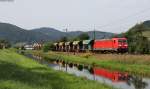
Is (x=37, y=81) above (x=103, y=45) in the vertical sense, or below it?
below

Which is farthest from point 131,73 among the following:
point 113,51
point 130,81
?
point 113,51

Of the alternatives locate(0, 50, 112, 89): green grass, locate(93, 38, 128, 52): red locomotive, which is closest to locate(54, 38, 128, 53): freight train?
locate(93, 38, 128, 52): red locomotive

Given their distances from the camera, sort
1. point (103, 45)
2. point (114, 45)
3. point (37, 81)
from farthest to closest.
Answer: point (103, 45), point (114, 45), point (37, 81)

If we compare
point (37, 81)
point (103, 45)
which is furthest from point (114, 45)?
point (37, 81)

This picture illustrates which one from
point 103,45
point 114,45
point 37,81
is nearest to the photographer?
point 37,81

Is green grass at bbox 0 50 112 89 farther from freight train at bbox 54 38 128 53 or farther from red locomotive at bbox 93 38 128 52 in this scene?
freight train at bbox 54 38 128 53

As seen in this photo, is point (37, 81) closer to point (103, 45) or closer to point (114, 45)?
point (114, 45)

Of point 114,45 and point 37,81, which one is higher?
point 114,45

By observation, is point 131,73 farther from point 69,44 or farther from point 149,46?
point 69,44

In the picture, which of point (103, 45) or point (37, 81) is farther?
point (103, 45)

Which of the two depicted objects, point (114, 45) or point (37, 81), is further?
point (114, 45)

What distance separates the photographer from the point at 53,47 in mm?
154125

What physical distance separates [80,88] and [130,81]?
39.3ft

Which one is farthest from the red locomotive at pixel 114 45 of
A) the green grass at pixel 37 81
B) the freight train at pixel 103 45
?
the green grass at pixel 37 81
